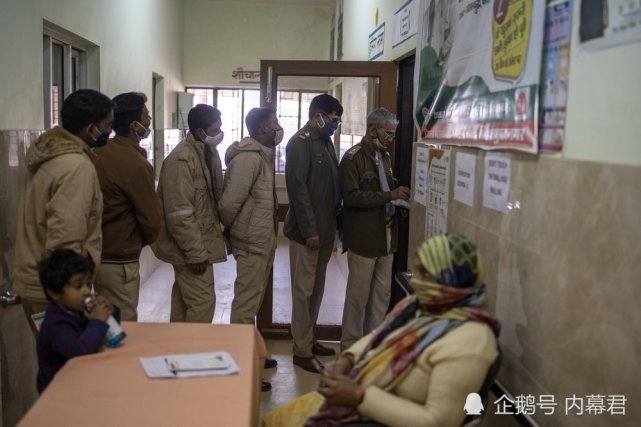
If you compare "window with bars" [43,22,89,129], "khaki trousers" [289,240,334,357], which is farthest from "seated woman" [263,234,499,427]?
"window with bars" [43,22,89,129]

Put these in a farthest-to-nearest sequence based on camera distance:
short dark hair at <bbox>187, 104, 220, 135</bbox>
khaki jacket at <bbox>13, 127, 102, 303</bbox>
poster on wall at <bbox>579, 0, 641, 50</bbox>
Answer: short dark hair at <bbox>187, 104, 220, 135</bbox> < khaki jacket at <bbox>13, 127, 102, 303</bbox> < poster on wall at <bbox>579, 0, 641, 50</bbox>

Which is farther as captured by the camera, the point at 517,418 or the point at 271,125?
the point at 271,125

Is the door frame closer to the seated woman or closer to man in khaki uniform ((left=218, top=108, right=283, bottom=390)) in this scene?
man in khaki uniform ((left=218, top=108, right=283, bottom=390))

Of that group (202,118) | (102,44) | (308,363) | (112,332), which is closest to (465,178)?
(112,332)

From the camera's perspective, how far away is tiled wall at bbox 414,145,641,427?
149 centimetres

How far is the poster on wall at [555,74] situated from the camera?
1.79 m

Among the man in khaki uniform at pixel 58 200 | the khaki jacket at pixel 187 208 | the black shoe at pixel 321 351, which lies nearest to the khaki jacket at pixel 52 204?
the man in khaki uniform at pixel 58 200

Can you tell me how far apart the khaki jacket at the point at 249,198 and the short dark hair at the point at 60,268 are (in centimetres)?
156

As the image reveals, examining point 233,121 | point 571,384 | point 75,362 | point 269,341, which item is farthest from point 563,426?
point 233,121

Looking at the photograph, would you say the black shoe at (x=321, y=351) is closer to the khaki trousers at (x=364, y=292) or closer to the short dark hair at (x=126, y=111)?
the khaki trousers at (x=364, y=292)

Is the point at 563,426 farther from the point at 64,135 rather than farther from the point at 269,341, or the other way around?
the point at 269,341

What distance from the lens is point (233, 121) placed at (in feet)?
31.2

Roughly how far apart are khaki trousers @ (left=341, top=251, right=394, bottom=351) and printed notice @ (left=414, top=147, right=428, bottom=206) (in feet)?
1.91

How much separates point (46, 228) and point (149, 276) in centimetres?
427
